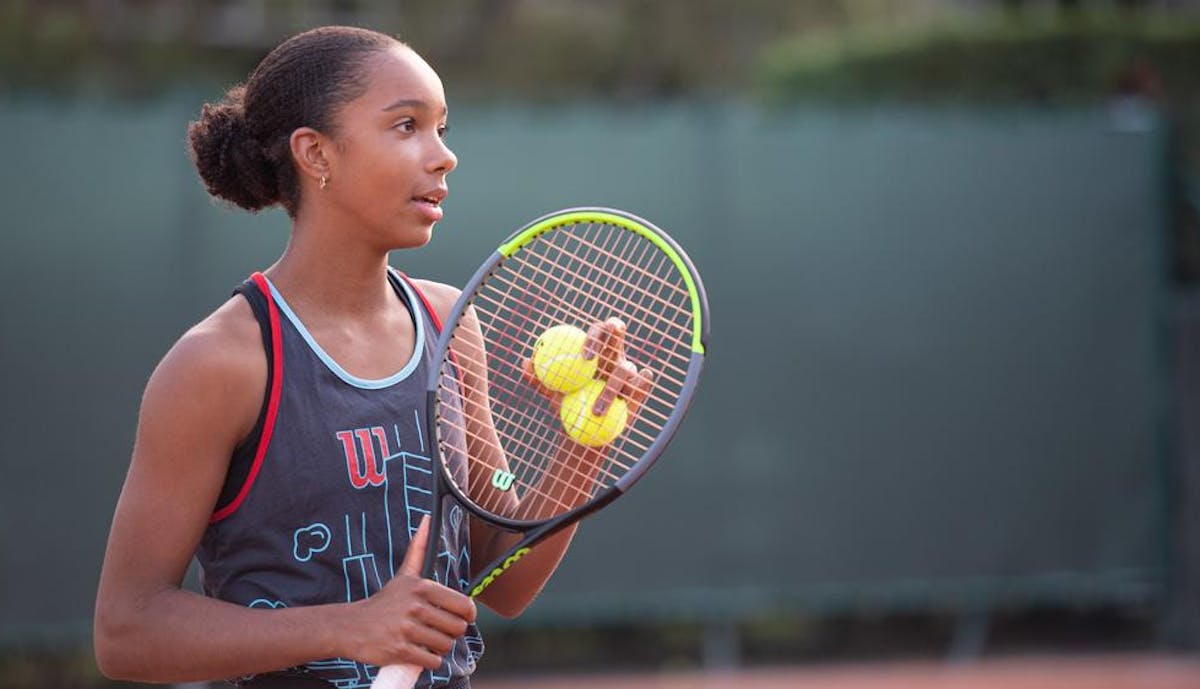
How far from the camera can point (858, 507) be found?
7137 millimetres

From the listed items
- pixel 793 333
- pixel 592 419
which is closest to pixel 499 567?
pixel 592 419

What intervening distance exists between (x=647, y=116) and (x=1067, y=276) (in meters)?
2.03

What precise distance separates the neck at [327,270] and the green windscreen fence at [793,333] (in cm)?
406

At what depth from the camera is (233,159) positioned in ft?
8.37

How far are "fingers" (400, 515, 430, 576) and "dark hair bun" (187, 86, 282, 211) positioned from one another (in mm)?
586

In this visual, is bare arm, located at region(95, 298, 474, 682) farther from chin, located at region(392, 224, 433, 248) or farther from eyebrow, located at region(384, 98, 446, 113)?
eyebrow, located at region(384, 98, 446, 113)

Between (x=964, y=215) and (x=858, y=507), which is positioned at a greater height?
(x=964, y=215)

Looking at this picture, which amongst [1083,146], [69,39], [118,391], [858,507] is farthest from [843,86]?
[69,39]

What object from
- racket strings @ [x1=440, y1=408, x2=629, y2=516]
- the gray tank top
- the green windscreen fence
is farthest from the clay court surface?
the gray tank top

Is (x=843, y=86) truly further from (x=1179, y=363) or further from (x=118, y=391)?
(x=118, y=391)

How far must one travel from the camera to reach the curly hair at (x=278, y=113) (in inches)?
96.5

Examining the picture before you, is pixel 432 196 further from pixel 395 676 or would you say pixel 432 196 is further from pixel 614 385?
pixel 395 676

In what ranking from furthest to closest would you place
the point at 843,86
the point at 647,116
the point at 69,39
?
the point at 69,39
the point at 843,86
the point at 647,116

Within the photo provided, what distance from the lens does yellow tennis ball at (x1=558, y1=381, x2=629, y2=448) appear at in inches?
100
